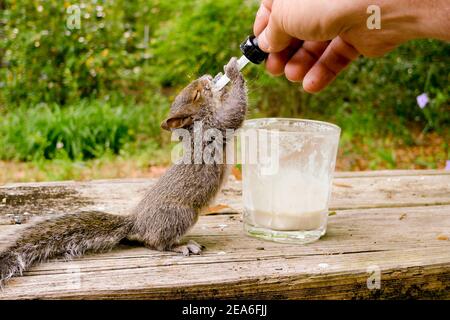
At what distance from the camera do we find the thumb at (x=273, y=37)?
170 cm

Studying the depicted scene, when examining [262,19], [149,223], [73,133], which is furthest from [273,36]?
[73,133]

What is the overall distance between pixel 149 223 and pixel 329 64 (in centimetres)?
94

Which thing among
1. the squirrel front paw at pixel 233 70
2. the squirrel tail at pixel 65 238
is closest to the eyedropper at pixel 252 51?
the squirrel front paw at pixel 233 70

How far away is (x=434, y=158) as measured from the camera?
15.1 ft

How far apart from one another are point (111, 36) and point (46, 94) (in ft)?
3.28

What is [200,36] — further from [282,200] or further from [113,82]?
[282,200]

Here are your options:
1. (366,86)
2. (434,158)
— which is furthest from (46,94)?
(434,158)

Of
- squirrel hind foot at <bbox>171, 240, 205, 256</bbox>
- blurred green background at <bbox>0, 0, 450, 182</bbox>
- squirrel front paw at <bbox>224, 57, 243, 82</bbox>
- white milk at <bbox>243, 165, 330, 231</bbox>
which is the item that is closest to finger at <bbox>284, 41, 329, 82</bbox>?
squirrel front paw at <bbox>224, 57, 243, 82</bbox>

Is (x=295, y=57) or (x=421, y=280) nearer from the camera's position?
(x=421, y=280)

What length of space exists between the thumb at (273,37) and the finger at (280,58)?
244 mm

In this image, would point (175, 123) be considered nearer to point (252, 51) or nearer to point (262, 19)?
point (252, 51)

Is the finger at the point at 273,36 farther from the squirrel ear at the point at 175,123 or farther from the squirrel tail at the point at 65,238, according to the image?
the squirrel tail at the point at 65,238

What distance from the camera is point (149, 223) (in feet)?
5.36

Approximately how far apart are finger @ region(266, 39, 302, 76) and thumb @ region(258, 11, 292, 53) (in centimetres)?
24
